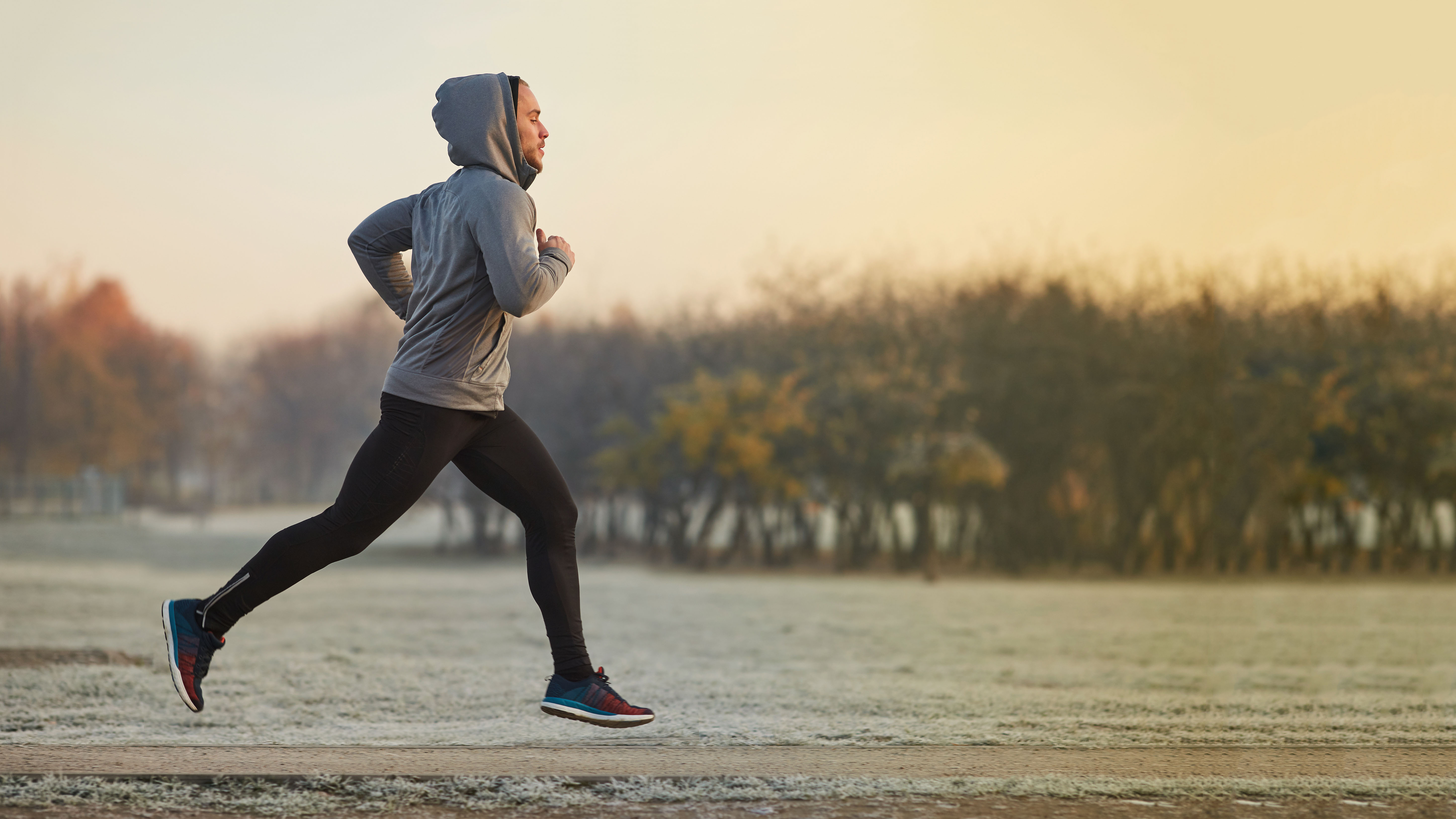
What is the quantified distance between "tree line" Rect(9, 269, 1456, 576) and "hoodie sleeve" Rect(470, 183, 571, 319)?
1639cm

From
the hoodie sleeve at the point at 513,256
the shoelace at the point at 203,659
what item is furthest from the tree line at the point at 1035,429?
the hoodie sleeve at the point at 513,256

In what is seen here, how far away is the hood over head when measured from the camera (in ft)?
12.6

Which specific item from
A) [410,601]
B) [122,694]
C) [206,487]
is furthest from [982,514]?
[206,487]

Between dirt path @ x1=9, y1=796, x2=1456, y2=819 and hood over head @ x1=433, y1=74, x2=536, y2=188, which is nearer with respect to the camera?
dirt path @ x1=9, y1=796, x2=1456, y2=819

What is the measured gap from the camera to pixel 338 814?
346 cm

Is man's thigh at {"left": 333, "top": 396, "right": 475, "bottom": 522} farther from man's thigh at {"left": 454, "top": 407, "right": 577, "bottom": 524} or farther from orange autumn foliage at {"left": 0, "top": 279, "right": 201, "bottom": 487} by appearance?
→ orange autumn foliage at {"left": 0, "top": 279, "right": 201, "bottom": 487}

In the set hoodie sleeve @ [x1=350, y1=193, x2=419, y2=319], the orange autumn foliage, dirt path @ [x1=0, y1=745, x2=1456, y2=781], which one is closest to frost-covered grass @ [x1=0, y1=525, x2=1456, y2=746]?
dirt path @ [x1=0, y1=745, x2=1456, y2=781]

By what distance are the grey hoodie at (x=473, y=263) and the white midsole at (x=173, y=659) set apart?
0.91 m

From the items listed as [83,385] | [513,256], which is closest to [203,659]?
[513,256]

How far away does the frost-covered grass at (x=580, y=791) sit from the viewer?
3.54 metres

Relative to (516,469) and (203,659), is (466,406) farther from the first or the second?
(203,659)

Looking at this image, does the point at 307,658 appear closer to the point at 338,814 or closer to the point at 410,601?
the point at 338,814

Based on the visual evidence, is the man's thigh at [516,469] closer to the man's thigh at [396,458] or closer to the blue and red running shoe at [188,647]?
the man's thigh at [396,458]

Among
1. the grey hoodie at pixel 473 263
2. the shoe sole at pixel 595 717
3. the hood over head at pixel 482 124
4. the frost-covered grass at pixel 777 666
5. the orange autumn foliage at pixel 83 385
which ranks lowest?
the frost-covered grass at pixel 777 666
